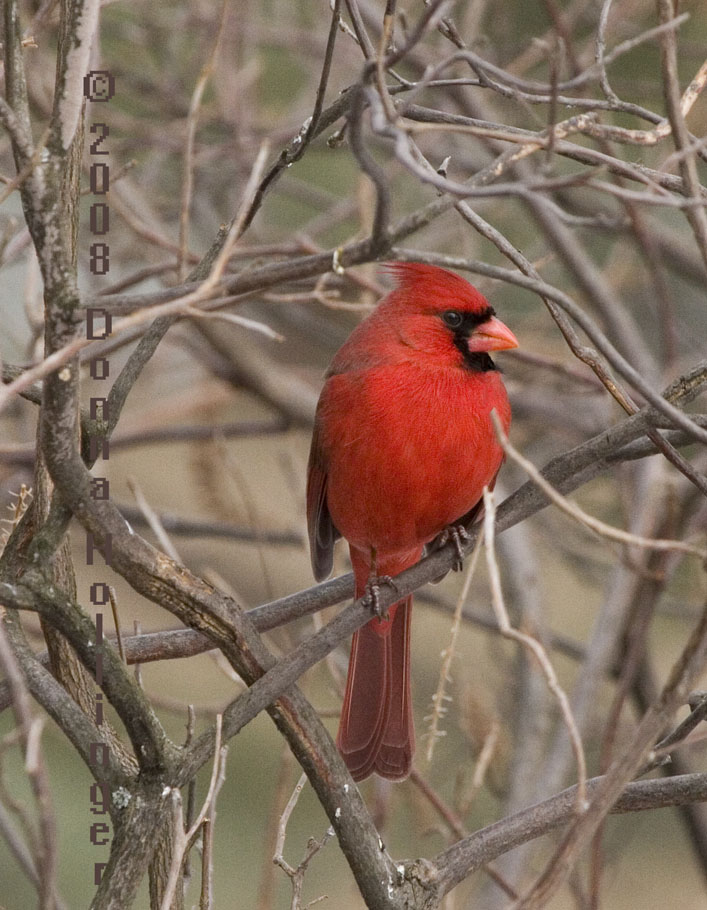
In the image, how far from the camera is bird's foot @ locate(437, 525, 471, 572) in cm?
219

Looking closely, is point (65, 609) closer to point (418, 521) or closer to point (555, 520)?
point (418, 521)

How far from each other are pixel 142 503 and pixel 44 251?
720 millimetres

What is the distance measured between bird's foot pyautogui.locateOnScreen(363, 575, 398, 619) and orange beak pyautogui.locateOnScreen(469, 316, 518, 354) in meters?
0.58

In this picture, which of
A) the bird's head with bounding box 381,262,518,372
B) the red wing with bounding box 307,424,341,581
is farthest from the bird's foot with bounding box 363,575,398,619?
the bird's head with bounding box 381,262,518,372

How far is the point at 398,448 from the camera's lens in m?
2.50

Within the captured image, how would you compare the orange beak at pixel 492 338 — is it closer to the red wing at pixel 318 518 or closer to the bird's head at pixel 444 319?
the bird's head at pixel 444 319

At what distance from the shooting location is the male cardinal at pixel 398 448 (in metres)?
2.50

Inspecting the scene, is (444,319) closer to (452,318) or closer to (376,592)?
(452,318)

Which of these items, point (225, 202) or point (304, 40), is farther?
point (225, 202)

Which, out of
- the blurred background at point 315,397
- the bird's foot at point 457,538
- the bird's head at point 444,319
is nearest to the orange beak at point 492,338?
the bird's head at point 444,319

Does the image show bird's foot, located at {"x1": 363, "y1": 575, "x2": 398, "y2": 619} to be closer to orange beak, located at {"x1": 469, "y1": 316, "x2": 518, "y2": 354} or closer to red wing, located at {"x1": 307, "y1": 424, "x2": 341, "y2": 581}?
red wing, located at {"x1": 307, "y1": 424, "x2": 341, "y2": 581}

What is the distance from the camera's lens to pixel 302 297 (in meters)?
1.44

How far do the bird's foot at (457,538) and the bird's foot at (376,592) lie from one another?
0.13 metres

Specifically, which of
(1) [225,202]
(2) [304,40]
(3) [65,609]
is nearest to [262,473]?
(1) [225,202]
